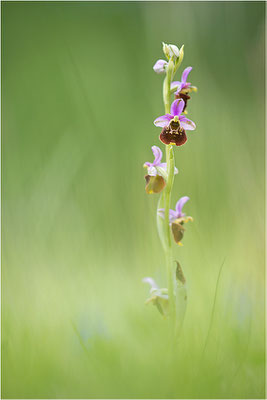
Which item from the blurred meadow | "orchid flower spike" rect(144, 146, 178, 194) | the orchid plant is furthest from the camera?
"orchid flower spike" rect(144, 146, 178, 194)

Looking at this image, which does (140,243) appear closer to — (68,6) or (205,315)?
(205,315)

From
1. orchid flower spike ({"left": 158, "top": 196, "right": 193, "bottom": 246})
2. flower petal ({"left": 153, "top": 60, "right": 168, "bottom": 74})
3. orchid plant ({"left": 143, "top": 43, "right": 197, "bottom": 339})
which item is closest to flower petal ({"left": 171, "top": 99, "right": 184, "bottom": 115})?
orchid plant ({"left": 143, "top": 43, "right": 197, "bottom": 339})

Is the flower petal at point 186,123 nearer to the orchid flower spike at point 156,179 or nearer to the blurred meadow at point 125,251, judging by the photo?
the orchid flower spike at point 156,179

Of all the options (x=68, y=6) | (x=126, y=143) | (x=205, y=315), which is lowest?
(x=205, y=315)

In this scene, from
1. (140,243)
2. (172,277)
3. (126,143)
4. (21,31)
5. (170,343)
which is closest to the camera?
(170,343)

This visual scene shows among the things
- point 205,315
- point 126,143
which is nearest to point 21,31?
point 126,143

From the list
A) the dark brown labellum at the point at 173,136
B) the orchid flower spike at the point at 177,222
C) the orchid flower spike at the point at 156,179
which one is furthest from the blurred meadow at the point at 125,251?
the dark brown labellum at the point at 173,136

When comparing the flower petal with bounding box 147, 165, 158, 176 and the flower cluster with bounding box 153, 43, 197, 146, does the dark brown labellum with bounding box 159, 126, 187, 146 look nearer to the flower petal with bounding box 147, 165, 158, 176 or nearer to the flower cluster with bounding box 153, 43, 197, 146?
the flower cluster with bounding box 153, 43, 197, 146
